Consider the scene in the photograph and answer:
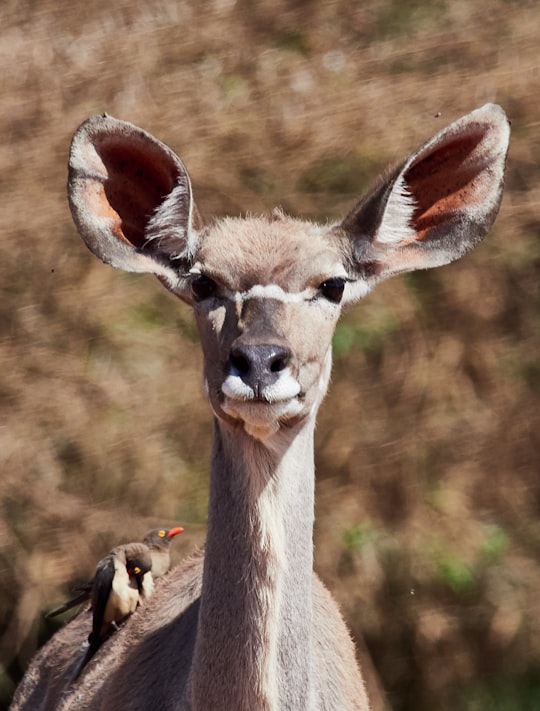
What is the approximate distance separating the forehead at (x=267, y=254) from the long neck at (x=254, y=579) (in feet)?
1.22

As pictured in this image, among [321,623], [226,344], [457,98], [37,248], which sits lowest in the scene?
[321,623]

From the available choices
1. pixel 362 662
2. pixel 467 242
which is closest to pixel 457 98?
pixel 362 662

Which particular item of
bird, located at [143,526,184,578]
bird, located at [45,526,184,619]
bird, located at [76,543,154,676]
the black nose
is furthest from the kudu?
bird, located at [143,526,184,578]

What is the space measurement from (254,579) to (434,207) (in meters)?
1.18

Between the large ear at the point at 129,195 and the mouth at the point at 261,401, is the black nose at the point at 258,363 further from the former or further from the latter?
the large ear at the point at 129,195

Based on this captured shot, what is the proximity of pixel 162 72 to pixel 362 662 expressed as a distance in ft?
14.0

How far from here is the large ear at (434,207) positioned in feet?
11.4

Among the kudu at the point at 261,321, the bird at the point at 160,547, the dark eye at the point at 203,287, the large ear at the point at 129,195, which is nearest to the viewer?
the kudu at the point at 261,321

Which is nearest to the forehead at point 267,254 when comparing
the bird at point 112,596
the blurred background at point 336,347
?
the bird at point 112,596

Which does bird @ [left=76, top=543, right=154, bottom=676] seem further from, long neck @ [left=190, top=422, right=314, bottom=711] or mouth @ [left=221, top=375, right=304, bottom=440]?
mouth @ [left=221, top=375, right=304, bottom=440]

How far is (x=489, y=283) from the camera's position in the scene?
718cm

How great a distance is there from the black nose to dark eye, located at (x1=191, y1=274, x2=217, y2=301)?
13.5 inches

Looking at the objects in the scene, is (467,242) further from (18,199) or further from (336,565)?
(18,199)

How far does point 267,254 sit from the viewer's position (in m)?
3.30
